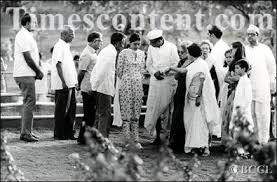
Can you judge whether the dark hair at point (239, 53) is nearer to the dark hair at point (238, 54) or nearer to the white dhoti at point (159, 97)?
the dark hair at point (238, 54)

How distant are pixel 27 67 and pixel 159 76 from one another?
72.7 inches

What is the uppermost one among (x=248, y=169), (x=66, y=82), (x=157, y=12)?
(x=157, y=12)

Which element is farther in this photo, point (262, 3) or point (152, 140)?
point (262, 3)

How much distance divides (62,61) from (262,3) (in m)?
9.48

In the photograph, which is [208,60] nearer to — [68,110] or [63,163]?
[68,110]

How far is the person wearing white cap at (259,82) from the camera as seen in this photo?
399 inches

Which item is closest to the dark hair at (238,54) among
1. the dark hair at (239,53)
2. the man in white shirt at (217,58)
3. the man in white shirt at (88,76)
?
the dark hair at (239,53)

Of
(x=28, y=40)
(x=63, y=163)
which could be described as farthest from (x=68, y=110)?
(x=63, y=163)

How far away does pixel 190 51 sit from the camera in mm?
9500

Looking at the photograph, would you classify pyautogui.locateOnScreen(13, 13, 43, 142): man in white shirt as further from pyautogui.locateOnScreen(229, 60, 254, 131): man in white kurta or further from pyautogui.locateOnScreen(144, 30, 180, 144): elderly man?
pyautogui.locateOnScreen(229, 60, 254, 131): man in white kurta

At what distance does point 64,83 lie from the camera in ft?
34.2

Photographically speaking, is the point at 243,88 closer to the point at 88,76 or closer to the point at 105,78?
the point at 105,78

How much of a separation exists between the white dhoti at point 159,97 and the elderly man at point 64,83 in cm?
115

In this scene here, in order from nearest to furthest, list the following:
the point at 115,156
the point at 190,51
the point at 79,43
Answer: the point at 115,156, the point at 190,51, the point at 79,43
